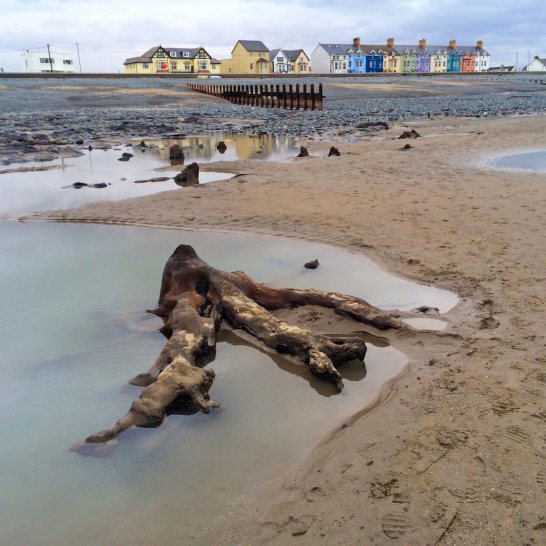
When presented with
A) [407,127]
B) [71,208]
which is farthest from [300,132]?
[71,208]

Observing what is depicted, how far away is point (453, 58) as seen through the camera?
142250mm

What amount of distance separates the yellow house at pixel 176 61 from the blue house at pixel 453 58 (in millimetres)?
59696

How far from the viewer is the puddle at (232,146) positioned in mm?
15719

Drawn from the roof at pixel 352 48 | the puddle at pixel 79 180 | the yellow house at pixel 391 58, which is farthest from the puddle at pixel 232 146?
the yellow house at pixel 391 58

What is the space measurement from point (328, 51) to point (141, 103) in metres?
93.7

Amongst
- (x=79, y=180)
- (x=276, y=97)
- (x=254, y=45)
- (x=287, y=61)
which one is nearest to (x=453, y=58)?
(x=287, y=61)

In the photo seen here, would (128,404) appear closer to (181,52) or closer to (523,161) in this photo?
(523,161)

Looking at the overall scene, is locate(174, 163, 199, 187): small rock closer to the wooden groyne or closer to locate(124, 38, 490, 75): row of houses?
the wooden groyne

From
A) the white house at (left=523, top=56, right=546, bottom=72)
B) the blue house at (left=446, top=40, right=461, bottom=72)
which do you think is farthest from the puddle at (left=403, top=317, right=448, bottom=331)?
the white house at (left=523, top=56, right=546, bottom=72)

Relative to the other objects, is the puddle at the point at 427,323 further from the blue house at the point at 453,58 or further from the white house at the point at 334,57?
the blue house at the point at 453,58

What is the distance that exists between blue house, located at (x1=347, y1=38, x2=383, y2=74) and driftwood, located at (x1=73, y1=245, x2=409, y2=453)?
437 ft

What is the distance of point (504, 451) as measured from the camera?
303 cm

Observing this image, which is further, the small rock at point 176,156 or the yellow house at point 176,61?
the yellow house at point 176,61

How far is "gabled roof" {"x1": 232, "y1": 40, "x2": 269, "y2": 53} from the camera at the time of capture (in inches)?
4870
